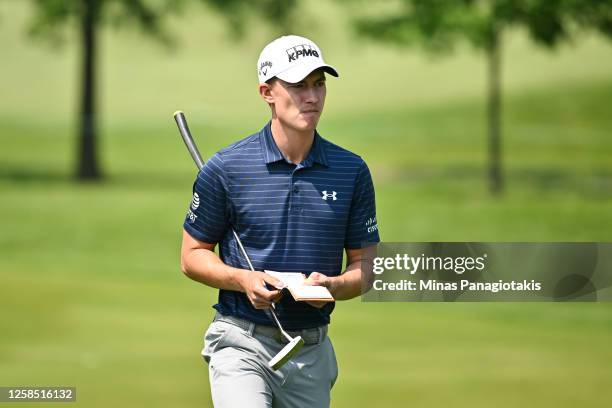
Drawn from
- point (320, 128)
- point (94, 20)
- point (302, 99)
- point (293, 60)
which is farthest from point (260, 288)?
point (94, 20)

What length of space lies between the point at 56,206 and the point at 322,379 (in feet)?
71.8

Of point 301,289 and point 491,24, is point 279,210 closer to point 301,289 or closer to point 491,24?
point 301,289

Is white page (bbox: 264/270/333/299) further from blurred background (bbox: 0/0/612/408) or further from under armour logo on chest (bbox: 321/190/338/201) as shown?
blurred background (bbox: 0/0/612/408)

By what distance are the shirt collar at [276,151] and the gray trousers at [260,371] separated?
691 mm

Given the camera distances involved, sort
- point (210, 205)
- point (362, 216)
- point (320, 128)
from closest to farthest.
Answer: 1. point (210, 205)
2. point (362, 216)
3. point (320, 128)

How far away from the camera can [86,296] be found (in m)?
18.6

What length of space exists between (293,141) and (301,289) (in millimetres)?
680

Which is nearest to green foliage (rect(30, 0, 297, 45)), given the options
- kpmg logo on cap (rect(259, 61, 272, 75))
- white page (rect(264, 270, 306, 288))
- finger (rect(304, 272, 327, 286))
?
kpmg logo on cap (rect(259, 61, 272, 75))

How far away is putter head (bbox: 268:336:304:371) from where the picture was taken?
185 inches

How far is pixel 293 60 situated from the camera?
474cm

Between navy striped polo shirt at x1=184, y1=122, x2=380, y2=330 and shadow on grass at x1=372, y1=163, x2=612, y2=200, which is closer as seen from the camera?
navy striped polo shirt at x1=184, y1=122, x2=380, y2=330

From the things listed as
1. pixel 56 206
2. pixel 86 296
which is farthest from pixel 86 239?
pixel 86 296

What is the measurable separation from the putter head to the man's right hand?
0.59ft

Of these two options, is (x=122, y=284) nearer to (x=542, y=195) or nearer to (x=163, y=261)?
(x=163, y=261)
